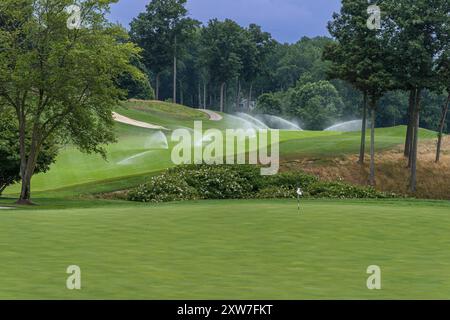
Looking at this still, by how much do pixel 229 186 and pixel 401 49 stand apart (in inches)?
793

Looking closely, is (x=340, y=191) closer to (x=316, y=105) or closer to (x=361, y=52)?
(x=361, y=52)

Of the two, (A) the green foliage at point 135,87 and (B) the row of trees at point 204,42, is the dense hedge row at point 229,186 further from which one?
(B) the row of trees at point 204,42

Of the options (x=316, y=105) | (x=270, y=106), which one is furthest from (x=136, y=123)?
(x=316, y=105)

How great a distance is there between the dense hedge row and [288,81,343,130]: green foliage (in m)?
90.1

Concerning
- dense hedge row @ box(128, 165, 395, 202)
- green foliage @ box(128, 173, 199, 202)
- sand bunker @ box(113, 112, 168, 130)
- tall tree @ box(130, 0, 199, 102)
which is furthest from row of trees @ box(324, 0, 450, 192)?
tall tree @ box(130, 0, 199, 102)

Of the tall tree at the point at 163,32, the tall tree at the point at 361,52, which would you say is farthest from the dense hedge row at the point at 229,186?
the tall tree at the point at 163,32

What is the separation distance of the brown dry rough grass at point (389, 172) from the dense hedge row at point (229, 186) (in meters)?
10.4

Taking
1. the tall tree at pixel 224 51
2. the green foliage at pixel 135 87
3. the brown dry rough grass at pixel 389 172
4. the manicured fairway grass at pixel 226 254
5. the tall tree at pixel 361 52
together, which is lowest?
the manicured fairway grass at pixel 226 254

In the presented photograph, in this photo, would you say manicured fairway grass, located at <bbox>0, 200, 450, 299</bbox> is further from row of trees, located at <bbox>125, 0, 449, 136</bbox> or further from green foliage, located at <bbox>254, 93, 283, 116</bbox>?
green foliage, located at <bbox>254, 93, 283, 116</bbox>

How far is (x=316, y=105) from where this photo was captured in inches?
5566

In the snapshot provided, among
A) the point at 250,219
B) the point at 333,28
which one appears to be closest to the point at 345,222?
the point at 250,219

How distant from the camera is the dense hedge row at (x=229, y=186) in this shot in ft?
156

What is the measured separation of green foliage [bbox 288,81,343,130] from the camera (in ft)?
463
